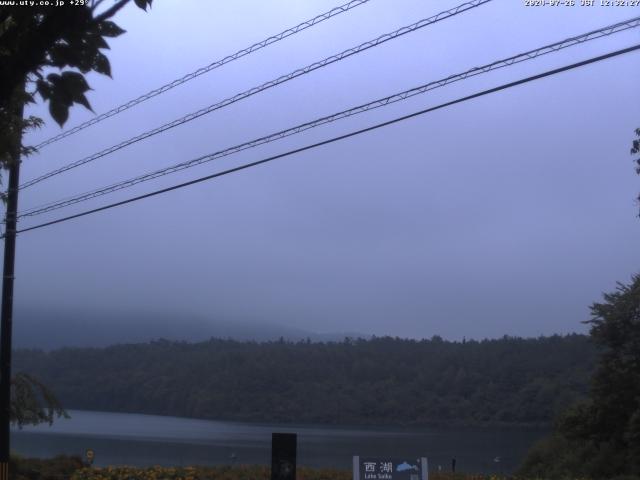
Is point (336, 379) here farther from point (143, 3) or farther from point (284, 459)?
point (143, 3)

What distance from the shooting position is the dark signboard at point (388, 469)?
39.9 ft

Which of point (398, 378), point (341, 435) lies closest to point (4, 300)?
point (341, 435)

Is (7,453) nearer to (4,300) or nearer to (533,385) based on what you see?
(4,300)

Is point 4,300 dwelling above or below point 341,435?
above

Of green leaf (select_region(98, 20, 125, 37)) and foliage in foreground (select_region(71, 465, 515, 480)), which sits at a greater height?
green leaf (select_region(98, 20, 125, 37))

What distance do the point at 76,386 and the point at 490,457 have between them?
132ft

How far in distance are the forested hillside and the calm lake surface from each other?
7.62ft

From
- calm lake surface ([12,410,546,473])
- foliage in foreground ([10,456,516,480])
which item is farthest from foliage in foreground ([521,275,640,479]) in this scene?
foliage in foreground ([10,456,516,480])

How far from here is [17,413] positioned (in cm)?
2302

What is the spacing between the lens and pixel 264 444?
38688 millimetres

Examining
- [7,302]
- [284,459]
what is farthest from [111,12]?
[7,302]

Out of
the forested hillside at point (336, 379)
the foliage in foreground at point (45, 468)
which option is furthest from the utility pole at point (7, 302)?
the forested hillside at point (336, 379)

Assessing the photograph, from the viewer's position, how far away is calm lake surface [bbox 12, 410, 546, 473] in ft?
96.9

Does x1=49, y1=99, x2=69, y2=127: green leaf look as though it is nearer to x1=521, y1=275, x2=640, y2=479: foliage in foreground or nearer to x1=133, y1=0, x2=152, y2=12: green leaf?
x1=133, y1=0, x2=152, y2=12: green leaf
